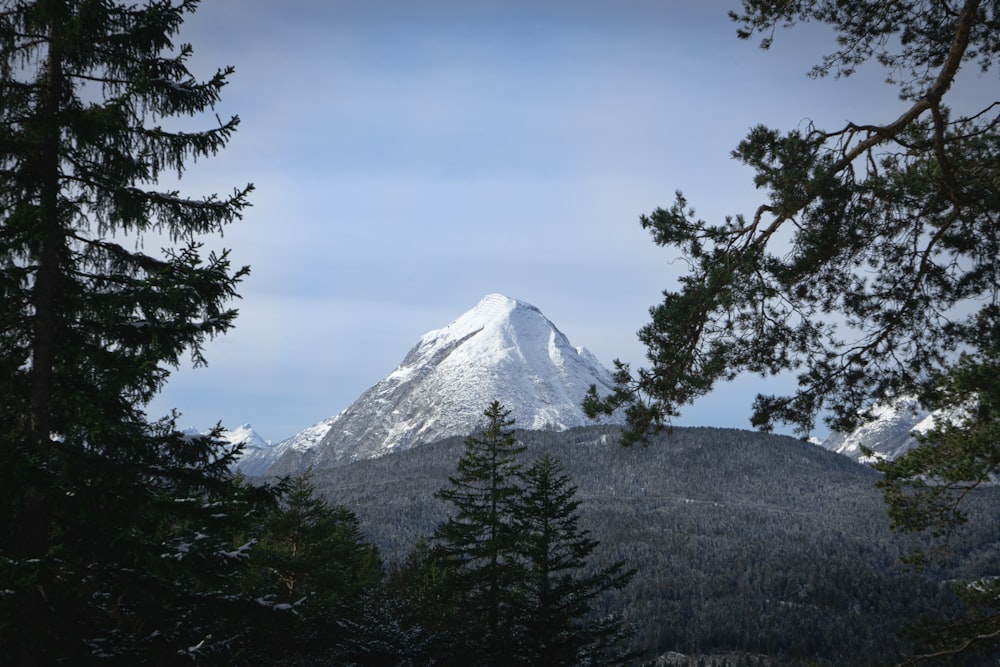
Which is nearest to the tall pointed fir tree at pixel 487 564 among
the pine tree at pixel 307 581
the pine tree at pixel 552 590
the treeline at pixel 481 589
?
the treeline at pixel 481 589

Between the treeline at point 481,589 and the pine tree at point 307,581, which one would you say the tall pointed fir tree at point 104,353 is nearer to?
the treeline at point 481,589

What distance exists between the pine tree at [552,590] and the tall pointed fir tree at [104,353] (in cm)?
1446

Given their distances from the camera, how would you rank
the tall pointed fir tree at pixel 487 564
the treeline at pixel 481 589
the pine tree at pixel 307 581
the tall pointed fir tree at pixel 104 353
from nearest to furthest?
the tall pointed fir tree at pixel 104 353, the treeline at pixel 481 589, the tall pointed fir tree at pixel 487 564, the pine tree at pixel 307 581

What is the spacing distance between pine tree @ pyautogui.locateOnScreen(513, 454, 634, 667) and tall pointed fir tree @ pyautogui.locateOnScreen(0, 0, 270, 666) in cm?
1446

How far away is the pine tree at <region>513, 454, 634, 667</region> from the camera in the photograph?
22.2 meters

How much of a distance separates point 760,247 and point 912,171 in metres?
2.35

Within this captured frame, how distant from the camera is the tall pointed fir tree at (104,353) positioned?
8336 millimetres

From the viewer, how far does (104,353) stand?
8.44 m

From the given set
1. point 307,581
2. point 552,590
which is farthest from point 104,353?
point 307,581

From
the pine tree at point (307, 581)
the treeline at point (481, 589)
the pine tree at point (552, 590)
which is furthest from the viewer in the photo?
the pine tree at point (307, 581)

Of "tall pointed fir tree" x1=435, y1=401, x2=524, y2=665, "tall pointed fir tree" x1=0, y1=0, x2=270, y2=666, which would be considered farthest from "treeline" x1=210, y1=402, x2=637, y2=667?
"tall pointed fir tree" x1=0, y1=0, x2=270, y2=666

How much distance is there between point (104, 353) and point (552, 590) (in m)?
17.2

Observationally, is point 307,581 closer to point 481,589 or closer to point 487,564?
point 481,589

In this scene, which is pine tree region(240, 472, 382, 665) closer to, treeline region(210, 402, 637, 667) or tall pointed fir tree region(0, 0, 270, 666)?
treeline region(210, 402, 637, 667)
